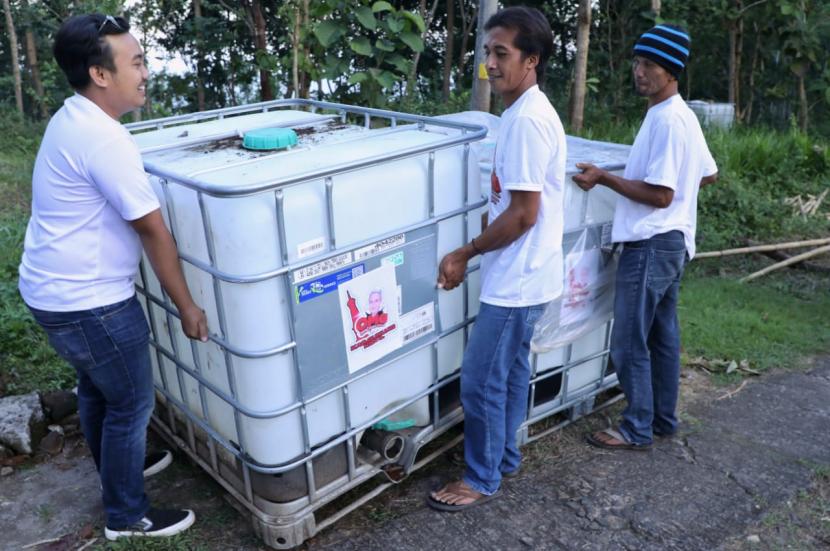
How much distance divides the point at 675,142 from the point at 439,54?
29.9ft

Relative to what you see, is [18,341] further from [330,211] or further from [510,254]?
[510,254]

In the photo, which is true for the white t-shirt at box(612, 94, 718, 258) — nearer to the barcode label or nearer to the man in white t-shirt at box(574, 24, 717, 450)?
the man in white t-shirt at box(574, 24, 717, 450)

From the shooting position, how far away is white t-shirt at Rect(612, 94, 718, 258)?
2.62 meters

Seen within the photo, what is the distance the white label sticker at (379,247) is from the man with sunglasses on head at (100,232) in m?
0.52

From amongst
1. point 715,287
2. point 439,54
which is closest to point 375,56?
point 715,287

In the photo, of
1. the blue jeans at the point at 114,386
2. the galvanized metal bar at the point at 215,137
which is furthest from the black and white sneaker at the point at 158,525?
the galvanized metal bar at the point at 215,137

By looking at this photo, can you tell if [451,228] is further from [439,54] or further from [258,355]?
[439,54]

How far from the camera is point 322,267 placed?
213 cm

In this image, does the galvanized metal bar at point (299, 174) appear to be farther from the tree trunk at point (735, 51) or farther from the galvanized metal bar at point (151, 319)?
the tree trunk at point (735, 51)

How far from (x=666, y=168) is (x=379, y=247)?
1.14 meters

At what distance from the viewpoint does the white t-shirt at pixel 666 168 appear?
2619 millimetres

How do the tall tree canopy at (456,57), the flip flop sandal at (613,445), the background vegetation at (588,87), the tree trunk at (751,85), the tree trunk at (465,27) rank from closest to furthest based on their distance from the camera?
the flip flop sandal at (613,445), the background vegetation at (588,87), the tall tree canopy at (456,57), the tree trunk at (751,85), the tree trunk at (465,27)

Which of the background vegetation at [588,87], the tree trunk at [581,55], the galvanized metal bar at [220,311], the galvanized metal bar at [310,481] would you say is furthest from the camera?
the tree trunk at [581,55]

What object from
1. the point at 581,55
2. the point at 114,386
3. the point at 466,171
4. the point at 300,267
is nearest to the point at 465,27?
the point at 581,55
